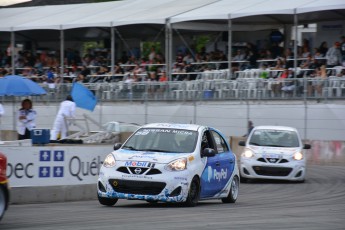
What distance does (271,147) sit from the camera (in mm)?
24500

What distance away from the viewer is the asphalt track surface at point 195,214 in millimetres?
12375

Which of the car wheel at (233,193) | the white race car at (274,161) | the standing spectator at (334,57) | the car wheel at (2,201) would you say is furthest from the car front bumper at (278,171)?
the car wheel at (2,201)

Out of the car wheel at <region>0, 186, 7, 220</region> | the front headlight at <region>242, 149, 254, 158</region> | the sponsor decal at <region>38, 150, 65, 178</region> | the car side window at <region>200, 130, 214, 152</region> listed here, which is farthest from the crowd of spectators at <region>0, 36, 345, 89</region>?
the car wheel at <region>0, 186, 7, 220</region>

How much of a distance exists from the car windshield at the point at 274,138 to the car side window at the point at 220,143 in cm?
762

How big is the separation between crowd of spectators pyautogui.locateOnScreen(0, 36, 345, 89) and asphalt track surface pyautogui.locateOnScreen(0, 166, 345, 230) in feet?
48.7

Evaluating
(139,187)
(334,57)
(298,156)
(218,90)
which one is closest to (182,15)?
(218,90)

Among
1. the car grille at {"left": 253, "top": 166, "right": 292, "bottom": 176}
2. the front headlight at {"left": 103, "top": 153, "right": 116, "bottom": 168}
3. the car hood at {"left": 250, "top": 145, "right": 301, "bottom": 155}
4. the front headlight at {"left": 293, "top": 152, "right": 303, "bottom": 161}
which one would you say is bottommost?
the car grille at {"left": 253, "top": 166, "right": 292, "bottom": 176}

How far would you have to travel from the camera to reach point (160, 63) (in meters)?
39.9

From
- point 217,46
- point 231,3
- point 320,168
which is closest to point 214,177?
point 320,168

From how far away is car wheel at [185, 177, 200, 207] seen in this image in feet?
50.6

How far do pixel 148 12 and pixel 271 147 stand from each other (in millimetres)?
17183

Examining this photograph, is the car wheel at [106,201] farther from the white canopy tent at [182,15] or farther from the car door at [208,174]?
the white canopy tent at [182,15]

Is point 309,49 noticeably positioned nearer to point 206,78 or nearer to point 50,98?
point 206,78

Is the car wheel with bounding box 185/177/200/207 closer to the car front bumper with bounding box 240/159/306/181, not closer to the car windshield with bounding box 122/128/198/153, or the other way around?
the car windshield with bounding box 122/128/198/153
